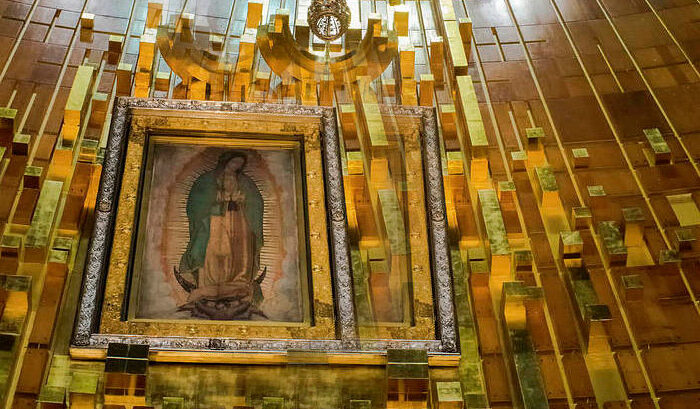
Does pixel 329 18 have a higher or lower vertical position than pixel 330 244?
higher

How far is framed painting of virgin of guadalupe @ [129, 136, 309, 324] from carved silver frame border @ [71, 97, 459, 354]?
0.14 meters

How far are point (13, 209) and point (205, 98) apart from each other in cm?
120

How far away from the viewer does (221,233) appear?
443cm

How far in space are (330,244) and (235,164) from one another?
0.71 m

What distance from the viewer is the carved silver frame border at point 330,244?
3994mm

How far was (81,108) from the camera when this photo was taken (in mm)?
4805

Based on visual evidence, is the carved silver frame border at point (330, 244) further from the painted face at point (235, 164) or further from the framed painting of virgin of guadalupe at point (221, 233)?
the painted face at point (235, 164)

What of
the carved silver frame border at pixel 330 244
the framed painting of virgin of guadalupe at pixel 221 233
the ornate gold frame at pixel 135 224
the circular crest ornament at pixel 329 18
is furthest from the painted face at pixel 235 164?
the circular crest ornament at pixel 329 18

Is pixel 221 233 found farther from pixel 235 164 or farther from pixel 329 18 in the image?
pixel 329 18

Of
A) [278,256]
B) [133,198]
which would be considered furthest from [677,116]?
[133,198]

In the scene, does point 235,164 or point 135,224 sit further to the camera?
point 235,164

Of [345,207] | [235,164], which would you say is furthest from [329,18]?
[345,207]

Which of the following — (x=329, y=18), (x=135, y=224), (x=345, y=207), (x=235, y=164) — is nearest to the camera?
(x=135, y=224)

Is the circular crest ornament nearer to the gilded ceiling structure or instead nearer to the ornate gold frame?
the gilded ceiling structure
